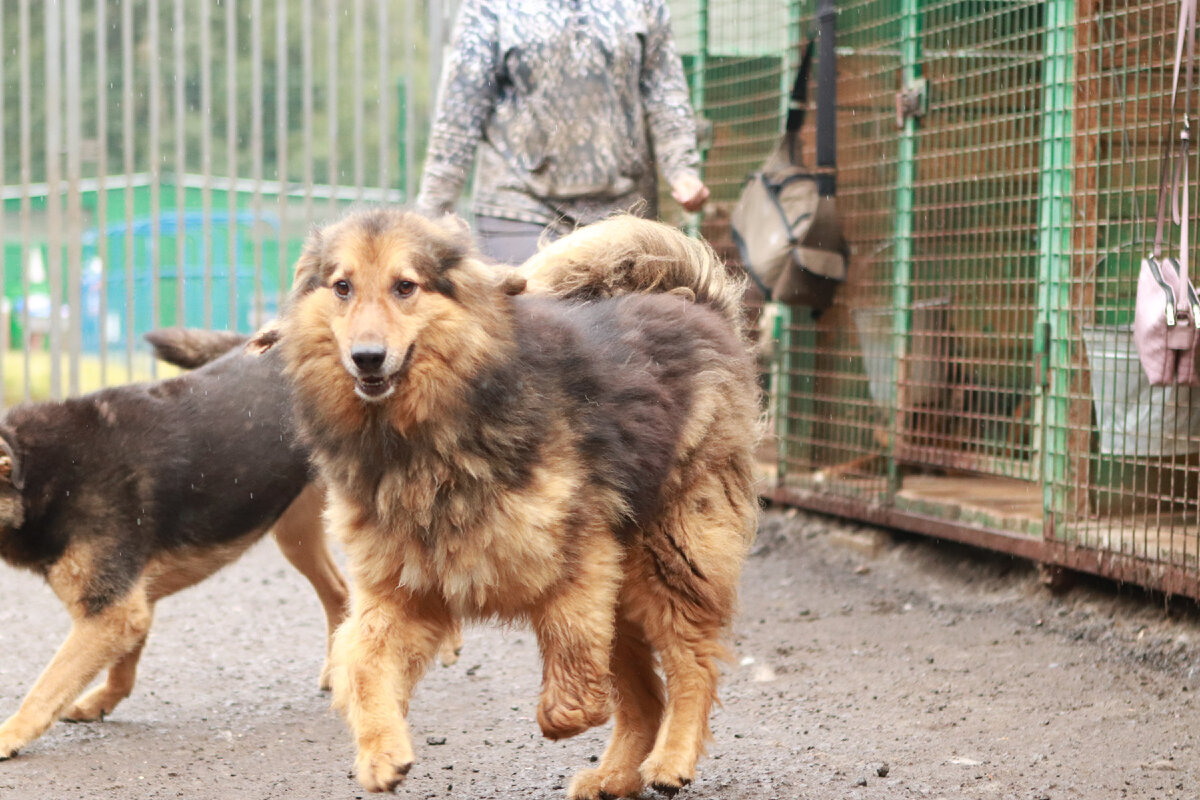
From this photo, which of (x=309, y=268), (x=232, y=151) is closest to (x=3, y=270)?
(x=232, y=151)

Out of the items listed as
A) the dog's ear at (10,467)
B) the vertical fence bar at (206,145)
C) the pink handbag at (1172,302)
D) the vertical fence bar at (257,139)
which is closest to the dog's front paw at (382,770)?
the dog's ear at (10,467)

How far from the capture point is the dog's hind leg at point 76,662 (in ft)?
15.7

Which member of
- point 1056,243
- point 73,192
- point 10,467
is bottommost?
point 10,467

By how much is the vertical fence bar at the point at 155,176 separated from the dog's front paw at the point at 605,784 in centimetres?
678

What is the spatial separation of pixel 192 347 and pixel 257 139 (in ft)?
14.4

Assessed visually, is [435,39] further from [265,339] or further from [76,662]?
[265,339]

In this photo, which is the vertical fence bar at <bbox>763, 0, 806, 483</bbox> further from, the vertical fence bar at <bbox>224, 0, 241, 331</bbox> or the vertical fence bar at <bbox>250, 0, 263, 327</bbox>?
the vertical fence bar at <bbox>224, 0, 241, 331</bbox>

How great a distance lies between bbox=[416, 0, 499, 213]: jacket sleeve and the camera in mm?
6109

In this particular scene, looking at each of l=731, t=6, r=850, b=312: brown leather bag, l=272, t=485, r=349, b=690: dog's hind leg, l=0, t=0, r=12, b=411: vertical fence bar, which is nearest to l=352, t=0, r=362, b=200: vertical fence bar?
l=0, t=0, r=12, b=411: vertical fence bar

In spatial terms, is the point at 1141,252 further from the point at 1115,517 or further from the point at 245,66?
the point at 245,66

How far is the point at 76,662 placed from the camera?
4871 mm

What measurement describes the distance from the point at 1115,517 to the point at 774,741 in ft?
7.09

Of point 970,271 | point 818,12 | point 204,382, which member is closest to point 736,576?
point 204,382

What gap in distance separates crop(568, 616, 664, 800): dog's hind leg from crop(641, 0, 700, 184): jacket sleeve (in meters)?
2.59
